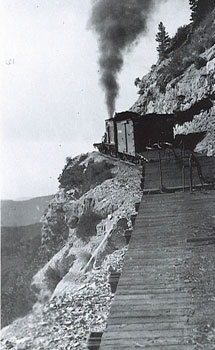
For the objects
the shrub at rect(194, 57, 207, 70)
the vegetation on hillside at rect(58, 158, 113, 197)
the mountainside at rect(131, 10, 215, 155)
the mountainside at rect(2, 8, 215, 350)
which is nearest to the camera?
the mountainside at rect(2, 8, 215, 350)

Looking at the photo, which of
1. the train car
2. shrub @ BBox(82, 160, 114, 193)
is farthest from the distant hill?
the train car

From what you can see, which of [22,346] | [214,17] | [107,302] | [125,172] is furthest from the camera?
[214,17]

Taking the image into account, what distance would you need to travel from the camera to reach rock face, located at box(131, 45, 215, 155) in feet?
68.5

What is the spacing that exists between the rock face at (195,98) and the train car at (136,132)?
7.07 feet

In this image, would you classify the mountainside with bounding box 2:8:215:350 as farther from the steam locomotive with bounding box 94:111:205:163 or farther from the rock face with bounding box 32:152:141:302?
the steam locomotive with bounding box 94:111:205:163

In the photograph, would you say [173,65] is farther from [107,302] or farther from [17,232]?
[17,232]

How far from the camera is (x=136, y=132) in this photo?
766 inches

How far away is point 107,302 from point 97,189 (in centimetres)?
1140

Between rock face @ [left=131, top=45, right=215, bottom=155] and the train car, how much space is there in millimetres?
2156

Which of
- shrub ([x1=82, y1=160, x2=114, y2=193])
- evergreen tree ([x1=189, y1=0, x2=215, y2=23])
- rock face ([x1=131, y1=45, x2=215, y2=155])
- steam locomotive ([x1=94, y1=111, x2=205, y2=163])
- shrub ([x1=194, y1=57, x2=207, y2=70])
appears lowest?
shrub ([x1=82, y1=160, x2=114, y2=193])

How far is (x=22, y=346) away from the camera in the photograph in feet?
23.5

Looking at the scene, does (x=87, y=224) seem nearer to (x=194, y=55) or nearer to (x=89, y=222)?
(x=89, y=222)

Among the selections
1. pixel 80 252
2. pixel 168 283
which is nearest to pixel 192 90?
pixel 80 252

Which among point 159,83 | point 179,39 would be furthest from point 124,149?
point 179,39
